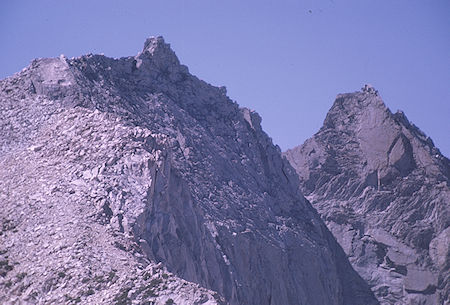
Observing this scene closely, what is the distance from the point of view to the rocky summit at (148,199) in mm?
47094

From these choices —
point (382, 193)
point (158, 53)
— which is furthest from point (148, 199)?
point (382, 193)

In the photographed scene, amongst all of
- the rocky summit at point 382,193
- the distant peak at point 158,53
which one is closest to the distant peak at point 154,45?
the distant peak at point 158,53

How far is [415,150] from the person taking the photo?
9106 cm

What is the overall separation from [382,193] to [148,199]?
3928 centimetres

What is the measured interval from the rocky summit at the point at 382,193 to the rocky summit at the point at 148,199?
891 mm

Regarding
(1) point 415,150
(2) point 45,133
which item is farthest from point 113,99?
(1) point 415,150

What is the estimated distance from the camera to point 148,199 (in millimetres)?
54750

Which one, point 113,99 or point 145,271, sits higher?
point 113,99

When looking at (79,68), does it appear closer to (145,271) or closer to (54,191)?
(54,191)

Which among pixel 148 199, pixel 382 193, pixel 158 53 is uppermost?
pixel 158 53

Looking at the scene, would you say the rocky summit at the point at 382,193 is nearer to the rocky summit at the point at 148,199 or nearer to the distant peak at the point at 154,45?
the rocky summit at the point at 148,199

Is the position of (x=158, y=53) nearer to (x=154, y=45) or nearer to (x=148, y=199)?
(x=154, y=45)

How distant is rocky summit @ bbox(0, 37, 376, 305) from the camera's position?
47094 mm

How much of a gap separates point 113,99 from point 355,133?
95.0 feet
